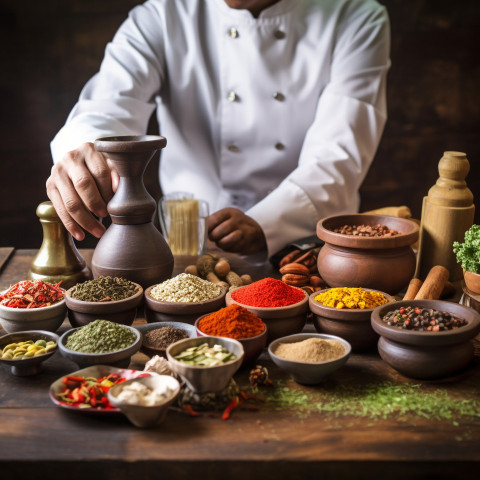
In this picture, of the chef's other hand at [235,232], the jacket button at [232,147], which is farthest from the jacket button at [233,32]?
the chef's other hand at [235,232]

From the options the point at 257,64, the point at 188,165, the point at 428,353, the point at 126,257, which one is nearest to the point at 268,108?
the point at 257,64

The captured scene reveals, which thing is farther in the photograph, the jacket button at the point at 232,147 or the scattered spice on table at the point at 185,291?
the jacket button at the point at 232,147

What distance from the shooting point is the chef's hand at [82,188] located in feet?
5.74

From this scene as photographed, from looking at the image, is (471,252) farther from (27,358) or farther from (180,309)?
(27,358)

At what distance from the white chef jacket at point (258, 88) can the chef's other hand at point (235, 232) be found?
0.36 metres

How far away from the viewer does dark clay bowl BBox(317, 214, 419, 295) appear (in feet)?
5.36

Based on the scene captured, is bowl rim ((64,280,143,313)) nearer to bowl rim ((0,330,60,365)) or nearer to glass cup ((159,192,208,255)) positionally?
bowl rim ((0,330,60,365))

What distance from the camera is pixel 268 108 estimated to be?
2766 mm

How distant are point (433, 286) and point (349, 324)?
34cm

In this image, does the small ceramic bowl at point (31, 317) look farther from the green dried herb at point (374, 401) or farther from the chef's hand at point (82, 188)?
the green dried herb at point (374, 401)

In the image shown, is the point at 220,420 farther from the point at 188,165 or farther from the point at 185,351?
the point at 188,165

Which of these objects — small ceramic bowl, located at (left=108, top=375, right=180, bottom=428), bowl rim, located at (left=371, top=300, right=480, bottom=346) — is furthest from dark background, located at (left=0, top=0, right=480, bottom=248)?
small ceramic bowl, located at (left=108, top=375, right=180, bottom=428)

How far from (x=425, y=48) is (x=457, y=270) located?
237 centimetres

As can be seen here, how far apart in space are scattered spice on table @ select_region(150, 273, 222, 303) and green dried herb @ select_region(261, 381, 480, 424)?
0.33 m
